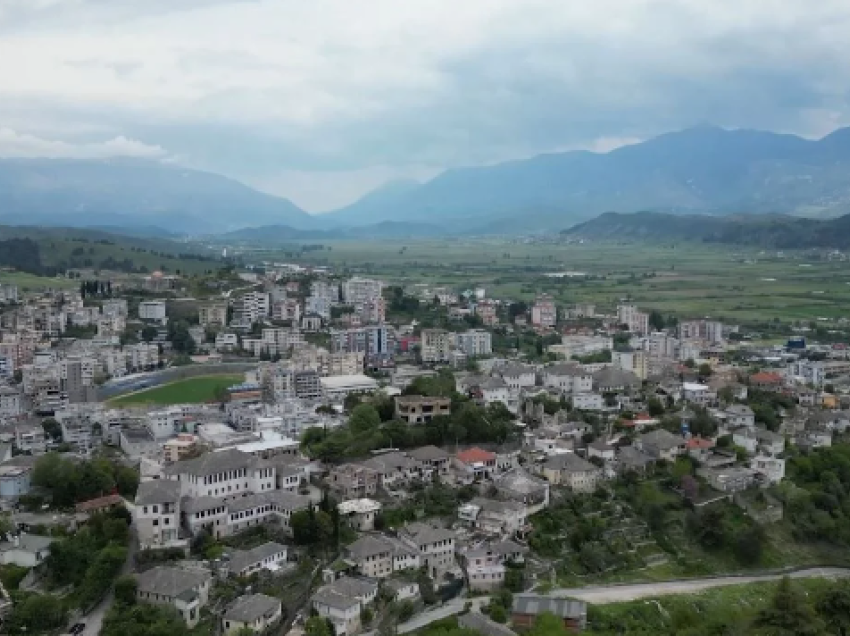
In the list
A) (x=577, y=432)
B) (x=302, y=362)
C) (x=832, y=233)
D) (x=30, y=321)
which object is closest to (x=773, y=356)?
(x=577, y=432)

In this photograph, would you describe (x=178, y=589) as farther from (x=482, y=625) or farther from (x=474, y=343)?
(x=474, y=343)

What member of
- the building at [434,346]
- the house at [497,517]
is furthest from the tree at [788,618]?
the building at [434,346]

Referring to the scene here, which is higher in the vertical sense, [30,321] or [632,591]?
[30,321]

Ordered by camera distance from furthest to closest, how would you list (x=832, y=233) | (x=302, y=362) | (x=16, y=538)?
(x=832, y=233) → (x=302, y=362) → (x=16, y=538)

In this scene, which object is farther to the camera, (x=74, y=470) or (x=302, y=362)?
(x=302, y=362)

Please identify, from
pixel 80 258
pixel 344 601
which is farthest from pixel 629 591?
pixel 80 258

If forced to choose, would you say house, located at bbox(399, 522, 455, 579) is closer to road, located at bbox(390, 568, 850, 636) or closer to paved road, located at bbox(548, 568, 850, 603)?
road, located at bbox(390, 568, 850, 636)

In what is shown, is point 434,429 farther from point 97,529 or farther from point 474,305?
→ point 474,305

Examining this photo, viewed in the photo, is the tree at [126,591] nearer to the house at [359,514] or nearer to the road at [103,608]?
the road at [103,608]
